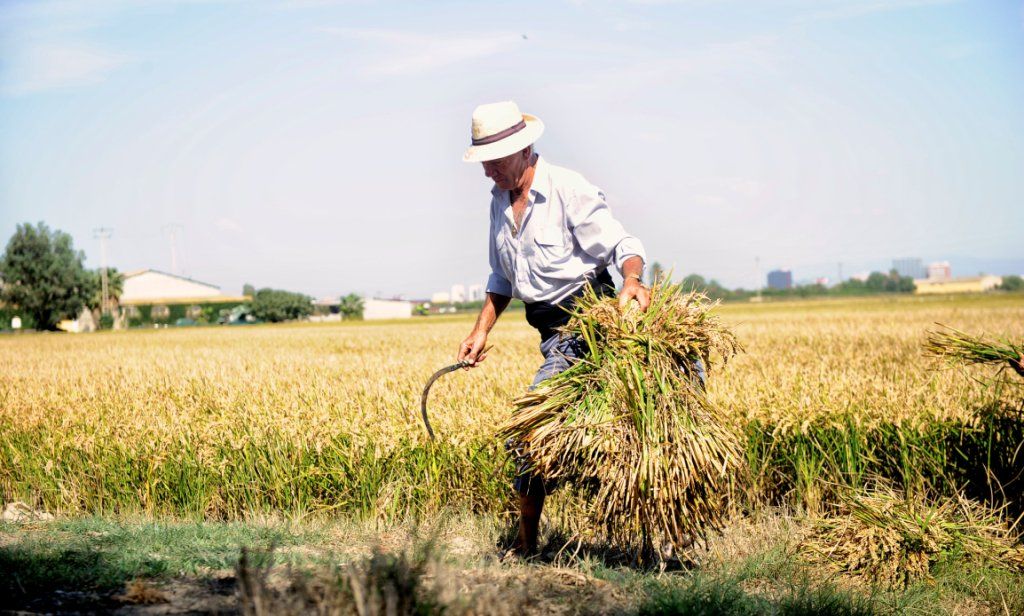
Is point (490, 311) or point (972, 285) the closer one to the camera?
point (490, 311)

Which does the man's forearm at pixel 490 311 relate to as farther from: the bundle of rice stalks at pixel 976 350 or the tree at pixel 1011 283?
the tree at pixel 1011 283

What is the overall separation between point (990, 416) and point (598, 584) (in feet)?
10.3

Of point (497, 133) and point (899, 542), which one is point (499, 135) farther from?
point (899, 542)

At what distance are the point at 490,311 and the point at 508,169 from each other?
2.86 feet

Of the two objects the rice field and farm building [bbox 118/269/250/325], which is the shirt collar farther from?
farm building [bbox 118/269/250/325]

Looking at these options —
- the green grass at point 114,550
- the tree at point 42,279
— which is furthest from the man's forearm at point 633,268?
the tree at point 42,279

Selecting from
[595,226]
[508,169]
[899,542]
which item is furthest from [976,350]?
[508,169]

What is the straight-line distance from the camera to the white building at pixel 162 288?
8806 centimetres

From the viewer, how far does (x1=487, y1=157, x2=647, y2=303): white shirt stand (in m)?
4.45

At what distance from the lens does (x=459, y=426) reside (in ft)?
19.2

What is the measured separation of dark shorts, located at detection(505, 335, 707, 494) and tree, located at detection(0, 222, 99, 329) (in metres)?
69.5

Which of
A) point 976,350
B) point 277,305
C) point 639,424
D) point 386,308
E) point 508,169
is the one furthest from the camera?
point 386,308

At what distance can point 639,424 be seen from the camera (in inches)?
155

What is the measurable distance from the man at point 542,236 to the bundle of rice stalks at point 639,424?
188mm
